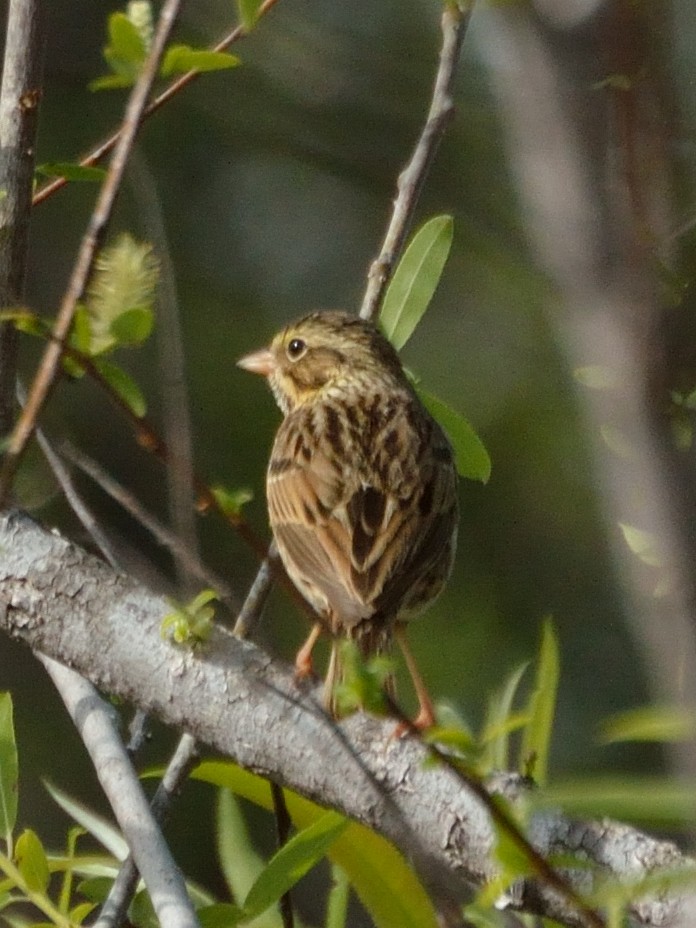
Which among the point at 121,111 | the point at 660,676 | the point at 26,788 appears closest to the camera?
the point at 660,676

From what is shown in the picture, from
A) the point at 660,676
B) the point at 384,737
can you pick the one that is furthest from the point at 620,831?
the point at 660,676

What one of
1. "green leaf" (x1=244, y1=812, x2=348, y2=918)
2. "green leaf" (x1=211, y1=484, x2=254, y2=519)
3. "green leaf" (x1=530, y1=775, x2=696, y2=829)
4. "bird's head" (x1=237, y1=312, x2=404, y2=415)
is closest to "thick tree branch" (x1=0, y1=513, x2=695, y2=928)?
"green leaf" (x1=244, y1=812, x2=348, y2=918)

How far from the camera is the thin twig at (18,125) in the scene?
2.69m

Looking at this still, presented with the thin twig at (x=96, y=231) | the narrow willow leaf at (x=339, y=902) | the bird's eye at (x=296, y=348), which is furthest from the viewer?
the bird's eye at (x=296, y=348)

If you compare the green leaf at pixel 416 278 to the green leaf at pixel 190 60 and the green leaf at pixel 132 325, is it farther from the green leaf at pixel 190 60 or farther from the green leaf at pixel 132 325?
the green leaf at pixel 132 325

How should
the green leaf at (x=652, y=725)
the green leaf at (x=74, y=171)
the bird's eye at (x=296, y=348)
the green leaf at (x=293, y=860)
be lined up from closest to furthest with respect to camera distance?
1. the green leaf at (x=652, y=725)
2. the green leaf at (x=293, y=860)
3. the green leaf at (x=74, y=171)
4. the bird's eye at (x=296, y=348)

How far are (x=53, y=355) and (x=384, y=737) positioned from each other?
89cm

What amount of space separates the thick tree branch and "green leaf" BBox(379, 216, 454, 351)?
0.88 m

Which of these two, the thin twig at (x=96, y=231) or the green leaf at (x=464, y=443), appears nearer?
the thin twig at (x=96, y=231)

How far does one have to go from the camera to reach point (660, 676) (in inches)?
43.3

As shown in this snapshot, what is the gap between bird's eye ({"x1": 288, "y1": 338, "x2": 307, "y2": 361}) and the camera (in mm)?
4415

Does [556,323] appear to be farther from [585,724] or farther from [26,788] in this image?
[585,724]

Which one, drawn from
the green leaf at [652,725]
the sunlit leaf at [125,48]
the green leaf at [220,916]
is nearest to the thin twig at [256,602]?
the green leaf at [220,916]

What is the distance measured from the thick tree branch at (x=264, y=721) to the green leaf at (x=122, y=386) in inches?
17.8
